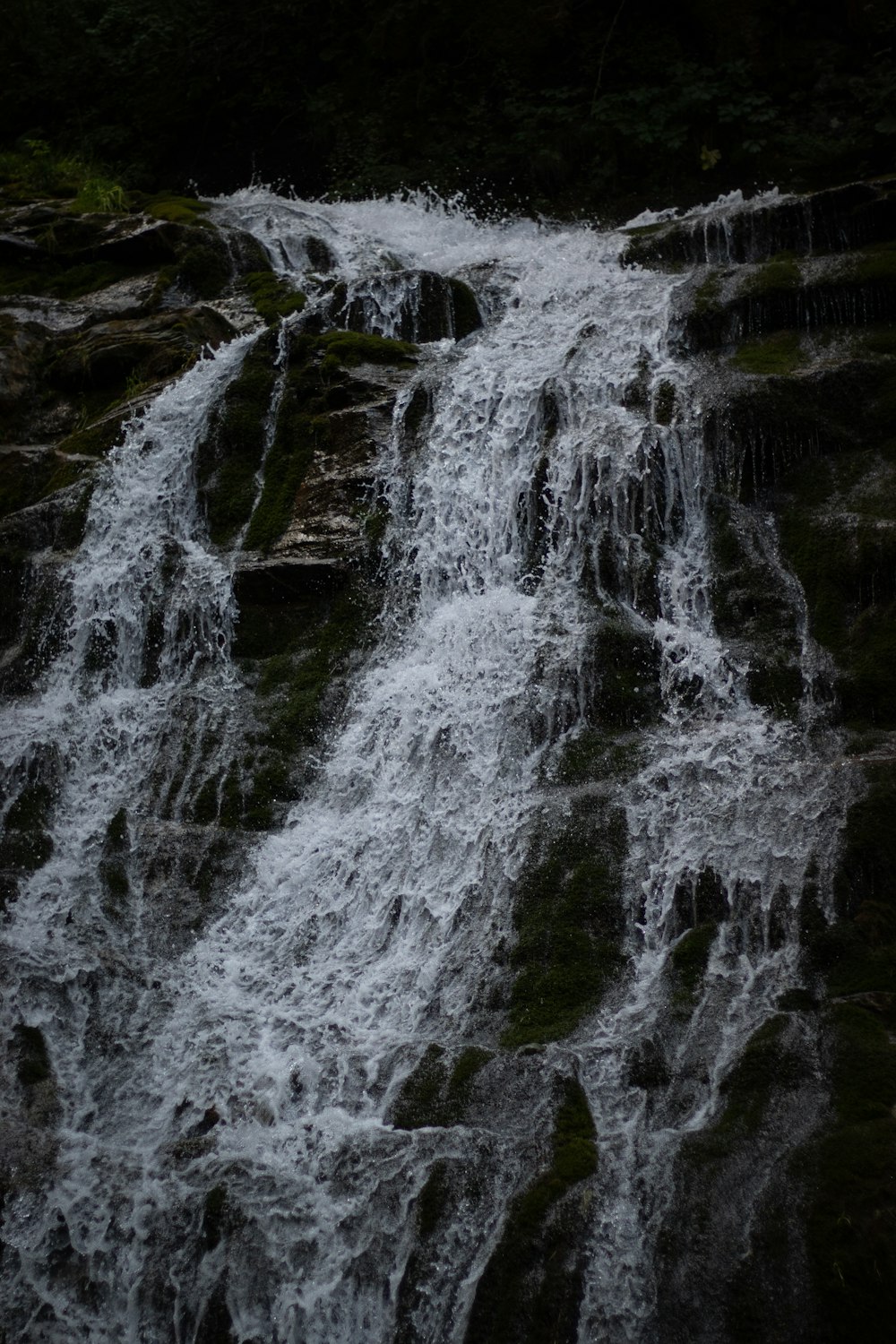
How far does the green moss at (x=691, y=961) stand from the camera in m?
4.71

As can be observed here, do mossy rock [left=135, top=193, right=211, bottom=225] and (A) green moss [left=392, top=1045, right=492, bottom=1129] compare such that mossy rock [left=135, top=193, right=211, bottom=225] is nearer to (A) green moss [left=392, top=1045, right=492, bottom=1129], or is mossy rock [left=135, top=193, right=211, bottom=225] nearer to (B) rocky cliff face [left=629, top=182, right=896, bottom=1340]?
(B) rocky cliff face [left=629, top=182, right=896, bottom=1340]

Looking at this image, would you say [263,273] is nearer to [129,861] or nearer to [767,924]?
[129,861]

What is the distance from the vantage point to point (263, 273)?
398 inches

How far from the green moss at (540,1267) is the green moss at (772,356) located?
17.0 ft

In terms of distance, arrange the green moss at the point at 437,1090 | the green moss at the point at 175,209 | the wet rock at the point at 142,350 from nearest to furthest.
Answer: the green moss at the point at 437,1090 → the wet rock at the point at 142,350 → the green moss at the point at 175,209

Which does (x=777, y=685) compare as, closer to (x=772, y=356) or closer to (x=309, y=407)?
(x=772, y=356)

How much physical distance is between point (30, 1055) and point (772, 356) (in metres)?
6.25

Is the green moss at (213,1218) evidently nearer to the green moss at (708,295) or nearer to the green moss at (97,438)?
the green moss at (97,438)

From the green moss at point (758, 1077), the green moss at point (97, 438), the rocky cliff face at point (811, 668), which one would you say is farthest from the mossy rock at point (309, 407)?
the green moss at point (758, 1077)

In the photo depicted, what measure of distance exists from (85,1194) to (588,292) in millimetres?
7385

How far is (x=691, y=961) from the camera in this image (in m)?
4.82

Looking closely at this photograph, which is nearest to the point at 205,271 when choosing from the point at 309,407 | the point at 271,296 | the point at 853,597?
the point at 271,296

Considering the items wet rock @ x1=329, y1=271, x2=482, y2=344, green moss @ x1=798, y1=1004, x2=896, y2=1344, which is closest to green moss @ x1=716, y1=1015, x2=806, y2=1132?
green moss @ x1=798, y1=1004, x2=896, y2=1344

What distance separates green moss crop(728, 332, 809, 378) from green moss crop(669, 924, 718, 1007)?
396cm
